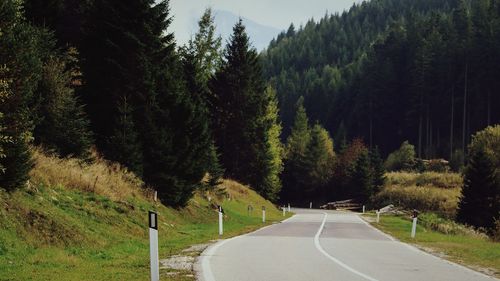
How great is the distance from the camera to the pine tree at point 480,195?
41531 mm

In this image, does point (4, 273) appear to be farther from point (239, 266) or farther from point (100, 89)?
point (100, 89)

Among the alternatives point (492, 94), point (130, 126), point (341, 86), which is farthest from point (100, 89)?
point (341, 86)

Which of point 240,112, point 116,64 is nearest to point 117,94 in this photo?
point 116,64

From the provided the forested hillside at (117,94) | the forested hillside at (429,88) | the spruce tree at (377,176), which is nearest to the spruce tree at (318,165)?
the forested hillside at (429,88)

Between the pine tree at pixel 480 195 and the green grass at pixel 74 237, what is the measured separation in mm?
30631

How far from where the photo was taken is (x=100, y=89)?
24.3 m

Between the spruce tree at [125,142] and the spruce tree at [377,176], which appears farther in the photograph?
the spruce tree at [377,176]

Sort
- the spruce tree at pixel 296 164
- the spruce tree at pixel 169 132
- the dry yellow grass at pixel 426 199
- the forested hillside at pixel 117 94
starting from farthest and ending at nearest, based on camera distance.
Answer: the spruce tree at pixel 296 164, the dry yellow grass at pixel 426 199, the spruce tree at pixel 169 132, the forested hillside at pixel 117 94

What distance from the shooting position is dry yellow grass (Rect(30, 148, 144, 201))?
1645 cm

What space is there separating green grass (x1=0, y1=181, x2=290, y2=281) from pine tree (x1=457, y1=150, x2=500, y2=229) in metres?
30.6

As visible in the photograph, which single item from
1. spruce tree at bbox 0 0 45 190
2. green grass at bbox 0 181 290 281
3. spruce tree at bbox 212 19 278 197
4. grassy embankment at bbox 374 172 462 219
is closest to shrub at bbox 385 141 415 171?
grassy embankment at bbox 374 172 462 219

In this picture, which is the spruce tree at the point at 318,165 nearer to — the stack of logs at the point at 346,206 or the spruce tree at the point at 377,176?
the spruce tree at the point at 377,176

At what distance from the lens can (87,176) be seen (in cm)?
1862

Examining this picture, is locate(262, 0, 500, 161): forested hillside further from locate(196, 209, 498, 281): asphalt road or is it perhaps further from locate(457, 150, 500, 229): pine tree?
locate(196, 209, 498, 281): asphalt road
